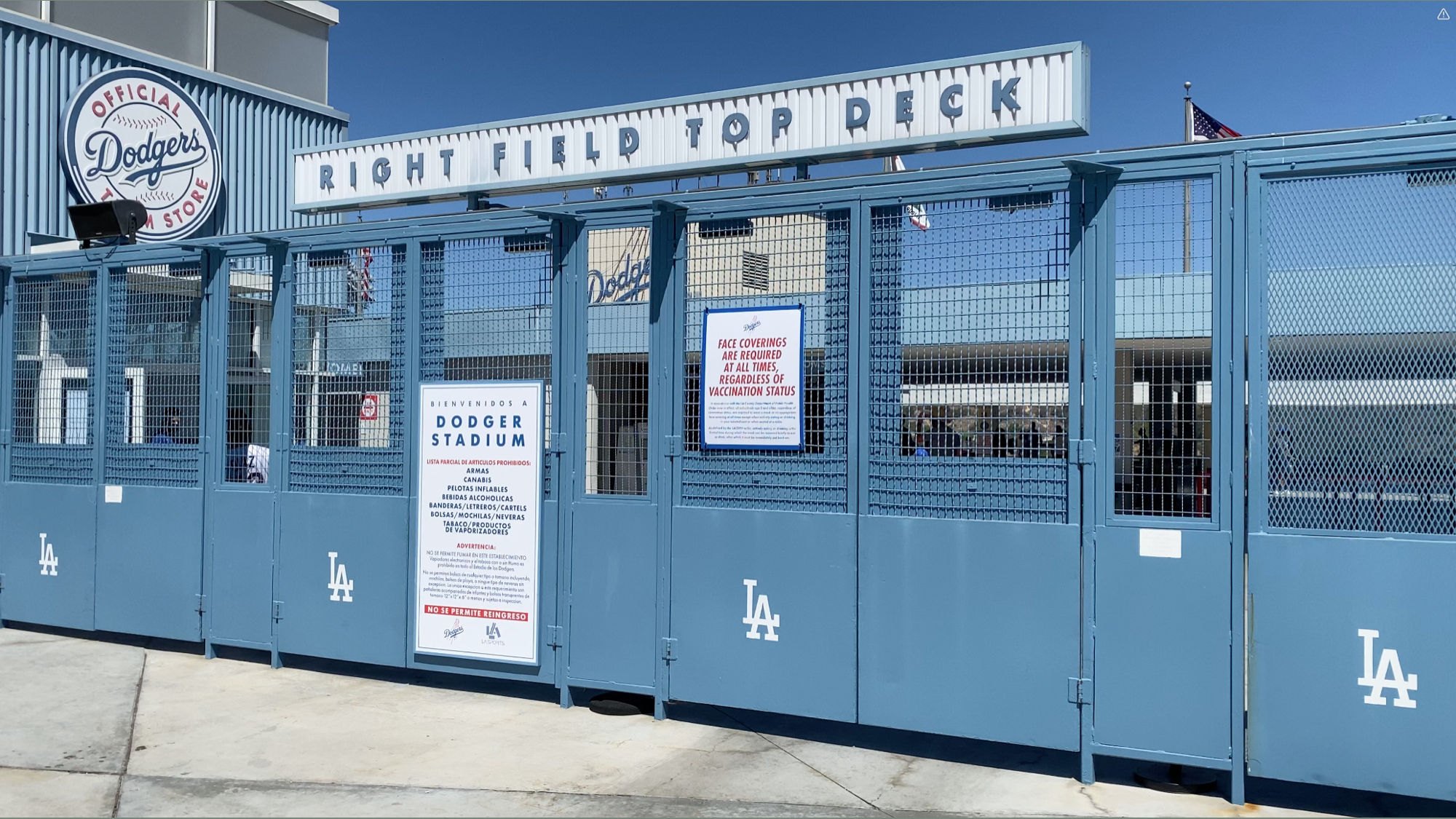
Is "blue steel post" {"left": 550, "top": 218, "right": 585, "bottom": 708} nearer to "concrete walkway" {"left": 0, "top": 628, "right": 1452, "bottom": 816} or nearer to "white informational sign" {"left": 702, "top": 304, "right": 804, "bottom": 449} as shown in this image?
"concrete walkway" {"left": 0, "top": 628, "right": 1452, "bottom": 816}

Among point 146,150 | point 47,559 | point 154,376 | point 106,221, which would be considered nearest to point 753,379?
point 154,376

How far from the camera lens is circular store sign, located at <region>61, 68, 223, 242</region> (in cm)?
1361

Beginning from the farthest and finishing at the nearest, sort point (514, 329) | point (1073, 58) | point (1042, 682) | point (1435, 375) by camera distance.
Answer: point (514, 329) < point (1073, 58) < point (1042, 682) < point (1435, 375)

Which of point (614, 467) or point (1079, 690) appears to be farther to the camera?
point (614, 467)

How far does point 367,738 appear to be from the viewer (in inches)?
276

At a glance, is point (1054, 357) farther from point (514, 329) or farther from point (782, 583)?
point (514, 329)

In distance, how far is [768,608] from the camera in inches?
281

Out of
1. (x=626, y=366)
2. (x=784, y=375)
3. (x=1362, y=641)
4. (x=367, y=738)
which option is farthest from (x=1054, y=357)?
(x=367, y=738)

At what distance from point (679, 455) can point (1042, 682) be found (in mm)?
2608

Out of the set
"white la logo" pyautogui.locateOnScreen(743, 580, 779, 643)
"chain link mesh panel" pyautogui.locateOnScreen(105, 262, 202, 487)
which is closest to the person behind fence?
"chain link mesh panel" pyautogui.locateOnScreen(105, 262, 202, 487)

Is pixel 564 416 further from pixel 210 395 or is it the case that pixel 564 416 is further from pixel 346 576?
pixel 210 395

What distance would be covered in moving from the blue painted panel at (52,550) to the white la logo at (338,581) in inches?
112

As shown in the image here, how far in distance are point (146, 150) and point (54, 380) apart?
16.7 ft

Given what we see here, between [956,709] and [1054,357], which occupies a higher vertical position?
[1054,357]
